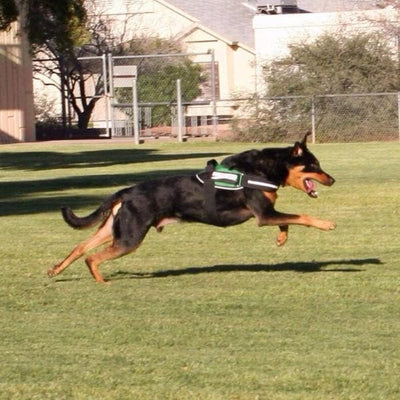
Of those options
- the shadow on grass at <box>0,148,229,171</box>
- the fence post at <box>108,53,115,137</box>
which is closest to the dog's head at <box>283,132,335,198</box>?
the shadow on grass at <box>0,148,229,171</box>

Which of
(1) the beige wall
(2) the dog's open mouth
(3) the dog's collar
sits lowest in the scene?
(2) the dog's open mouth

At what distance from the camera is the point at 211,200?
11047 mm

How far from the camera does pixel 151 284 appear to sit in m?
11.1

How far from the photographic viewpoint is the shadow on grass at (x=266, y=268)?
11.7 metres

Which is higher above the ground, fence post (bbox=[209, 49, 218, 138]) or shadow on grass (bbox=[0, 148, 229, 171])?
fence post (bbox=[209, 49, 218, 138])

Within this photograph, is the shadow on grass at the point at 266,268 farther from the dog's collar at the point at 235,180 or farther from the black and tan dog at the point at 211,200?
the dog's collar at the point at 235,180

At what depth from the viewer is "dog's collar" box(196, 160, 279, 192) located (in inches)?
435

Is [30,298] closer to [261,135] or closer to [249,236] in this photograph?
[249,236]

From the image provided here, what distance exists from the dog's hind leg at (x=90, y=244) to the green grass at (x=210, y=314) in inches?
5.4

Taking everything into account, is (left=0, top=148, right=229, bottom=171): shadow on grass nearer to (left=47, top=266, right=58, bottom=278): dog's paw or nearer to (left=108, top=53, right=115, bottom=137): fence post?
(left=108, top=53, right=115, bottom=137): fence post

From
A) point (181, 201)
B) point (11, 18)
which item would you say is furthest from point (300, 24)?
point (181, 201)

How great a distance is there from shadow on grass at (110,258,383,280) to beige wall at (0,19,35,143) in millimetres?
33954

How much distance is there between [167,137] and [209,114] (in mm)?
4804

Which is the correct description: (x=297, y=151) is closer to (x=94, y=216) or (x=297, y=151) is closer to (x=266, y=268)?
(x=266, y=268)
